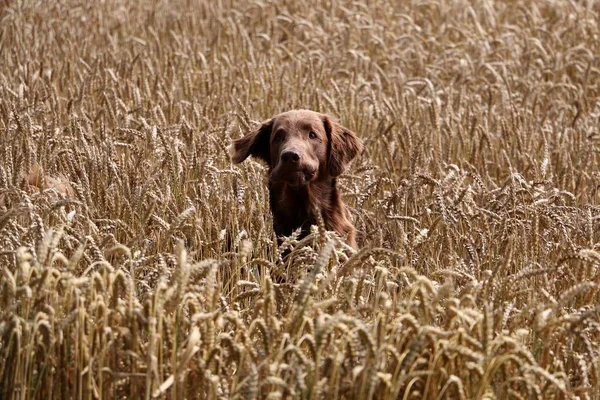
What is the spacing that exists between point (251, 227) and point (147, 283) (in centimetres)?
138

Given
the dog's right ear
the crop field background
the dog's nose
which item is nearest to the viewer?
the crop field background

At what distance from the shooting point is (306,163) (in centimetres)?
573

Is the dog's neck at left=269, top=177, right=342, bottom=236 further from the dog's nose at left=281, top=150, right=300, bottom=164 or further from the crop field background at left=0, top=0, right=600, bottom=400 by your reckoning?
the dog's nose at left=281, top=150, right=300, bottom=164

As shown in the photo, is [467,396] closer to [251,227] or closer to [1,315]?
[1,315]

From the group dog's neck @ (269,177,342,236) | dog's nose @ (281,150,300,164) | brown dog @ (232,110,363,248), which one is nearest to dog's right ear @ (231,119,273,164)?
brown dog @ (232,110,363,248)

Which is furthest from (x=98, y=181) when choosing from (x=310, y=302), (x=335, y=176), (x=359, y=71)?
(x=359, y=71)

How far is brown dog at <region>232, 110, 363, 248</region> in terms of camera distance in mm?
5852

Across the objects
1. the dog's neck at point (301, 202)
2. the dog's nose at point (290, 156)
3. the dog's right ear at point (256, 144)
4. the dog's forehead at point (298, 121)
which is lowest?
the dog's neck at point (301, 202)

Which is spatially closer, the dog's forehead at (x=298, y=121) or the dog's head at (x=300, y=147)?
the dog's head at (x=300, y=147)

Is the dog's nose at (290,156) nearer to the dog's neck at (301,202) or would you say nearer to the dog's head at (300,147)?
the dog's head at (300,147)

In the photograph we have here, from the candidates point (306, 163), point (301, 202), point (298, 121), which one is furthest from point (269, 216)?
point (298, 121)

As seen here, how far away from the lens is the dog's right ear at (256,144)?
6.13 meters

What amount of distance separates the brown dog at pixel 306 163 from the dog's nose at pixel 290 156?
0.06m

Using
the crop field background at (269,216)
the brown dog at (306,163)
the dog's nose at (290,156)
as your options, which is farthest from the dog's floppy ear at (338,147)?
the dog's nose at (290,156)
